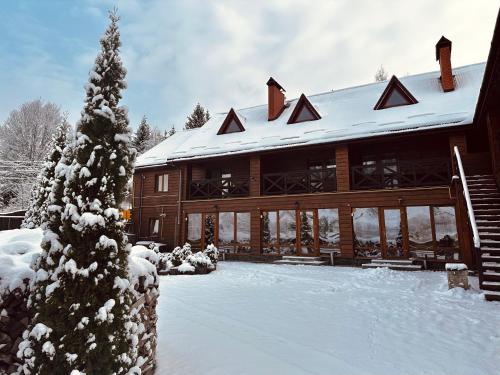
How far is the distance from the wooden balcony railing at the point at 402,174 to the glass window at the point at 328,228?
1.70 m

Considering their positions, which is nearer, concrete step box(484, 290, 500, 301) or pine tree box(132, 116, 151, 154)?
concrete step box(484, 290, 500, 301)

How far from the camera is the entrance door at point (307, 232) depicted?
14.5m

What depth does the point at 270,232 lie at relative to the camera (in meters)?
15.5

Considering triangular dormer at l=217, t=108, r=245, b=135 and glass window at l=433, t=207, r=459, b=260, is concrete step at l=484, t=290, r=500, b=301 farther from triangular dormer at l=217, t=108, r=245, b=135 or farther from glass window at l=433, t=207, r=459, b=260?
triangular dormer at l=217, t=108, r=245, b=135

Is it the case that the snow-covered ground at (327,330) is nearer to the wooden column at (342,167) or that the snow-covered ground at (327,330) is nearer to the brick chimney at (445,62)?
the wooden column at (342,167)

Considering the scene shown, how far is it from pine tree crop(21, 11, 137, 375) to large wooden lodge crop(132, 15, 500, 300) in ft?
30.8

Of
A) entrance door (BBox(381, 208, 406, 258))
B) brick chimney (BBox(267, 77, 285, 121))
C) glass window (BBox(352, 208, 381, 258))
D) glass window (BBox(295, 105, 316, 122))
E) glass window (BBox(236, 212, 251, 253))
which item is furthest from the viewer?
brick chimney (BBox(267, 77, 285, 121))

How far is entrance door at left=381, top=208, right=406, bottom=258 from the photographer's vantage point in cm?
1287

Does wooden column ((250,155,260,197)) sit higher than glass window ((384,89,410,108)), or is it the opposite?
glass window ((384,89,410,108))

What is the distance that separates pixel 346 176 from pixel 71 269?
13.3 meters

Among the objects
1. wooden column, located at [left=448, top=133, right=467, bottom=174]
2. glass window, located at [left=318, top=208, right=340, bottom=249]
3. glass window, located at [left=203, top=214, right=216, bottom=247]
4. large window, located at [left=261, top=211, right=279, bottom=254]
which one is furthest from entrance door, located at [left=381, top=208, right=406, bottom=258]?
glass window, located at [left=203, top=214, right=216, bottom=247]

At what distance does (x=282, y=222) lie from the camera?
15.3 m

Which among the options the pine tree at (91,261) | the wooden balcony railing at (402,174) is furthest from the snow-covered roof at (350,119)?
the pine tree at (91,261)

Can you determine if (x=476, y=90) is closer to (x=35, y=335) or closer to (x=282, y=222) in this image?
(x=282, y=222)
